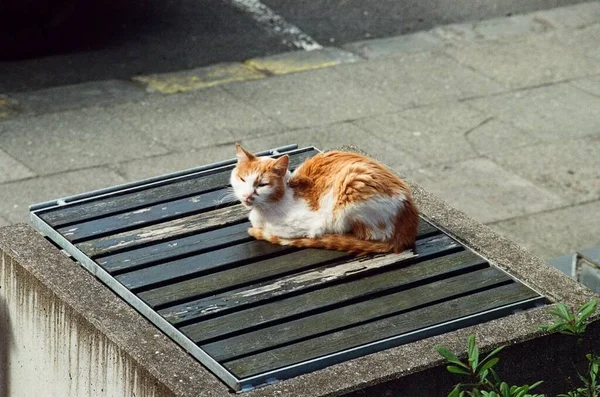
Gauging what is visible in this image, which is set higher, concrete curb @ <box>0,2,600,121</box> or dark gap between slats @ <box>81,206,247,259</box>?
dark gap between slats @ <box>81,206,247,259</box>

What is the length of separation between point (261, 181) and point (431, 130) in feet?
11.3

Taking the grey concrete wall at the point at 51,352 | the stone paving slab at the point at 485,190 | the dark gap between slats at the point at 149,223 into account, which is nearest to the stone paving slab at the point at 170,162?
the stone paving slab at the point at 485,190

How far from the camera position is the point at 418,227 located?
13.7ft

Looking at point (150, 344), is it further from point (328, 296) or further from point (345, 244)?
point (345, 244)

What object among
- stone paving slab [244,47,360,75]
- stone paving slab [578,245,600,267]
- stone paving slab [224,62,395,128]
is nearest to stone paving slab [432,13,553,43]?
stone paving slab [244,47,360,75]

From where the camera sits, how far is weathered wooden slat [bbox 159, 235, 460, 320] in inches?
143

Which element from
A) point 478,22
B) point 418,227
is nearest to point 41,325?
point 418,227

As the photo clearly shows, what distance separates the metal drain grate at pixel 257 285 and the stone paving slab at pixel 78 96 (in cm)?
Result: 309

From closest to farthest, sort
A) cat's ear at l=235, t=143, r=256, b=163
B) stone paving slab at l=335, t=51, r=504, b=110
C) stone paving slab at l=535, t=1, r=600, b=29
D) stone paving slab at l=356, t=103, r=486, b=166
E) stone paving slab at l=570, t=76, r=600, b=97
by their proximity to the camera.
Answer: cat's ear at l=235, t=143, r=256, b=163 → stone paving slab at l=356, t=103, r=486, b=166 → stone paving slab at l=335, t=51, r=504, b=110 → stone paving slab at l=570, t=76, r=600, b=97 → stone paving slab at l=535, t=1, r=600, b=29

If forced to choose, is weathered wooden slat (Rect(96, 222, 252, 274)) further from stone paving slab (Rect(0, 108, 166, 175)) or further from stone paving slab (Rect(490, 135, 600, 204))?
stone paving slab (Rect(490, 135, 600, 204))

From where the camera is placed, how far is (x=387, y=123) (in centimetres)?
728

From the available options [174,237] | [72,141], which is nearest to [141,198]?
[174,237]

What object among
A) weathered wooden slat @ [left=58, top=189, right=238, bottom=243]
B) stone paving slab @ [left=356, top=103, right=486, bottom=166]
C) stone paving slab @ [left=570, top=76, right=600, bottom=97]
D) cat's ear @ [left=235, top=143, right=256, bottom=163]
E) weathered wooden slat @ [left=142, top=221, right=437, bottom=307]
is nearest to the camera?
weathered wooden slat @ [left=142, top=221, right=437, bottom=307]

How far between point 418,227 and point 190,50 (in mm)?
4520
